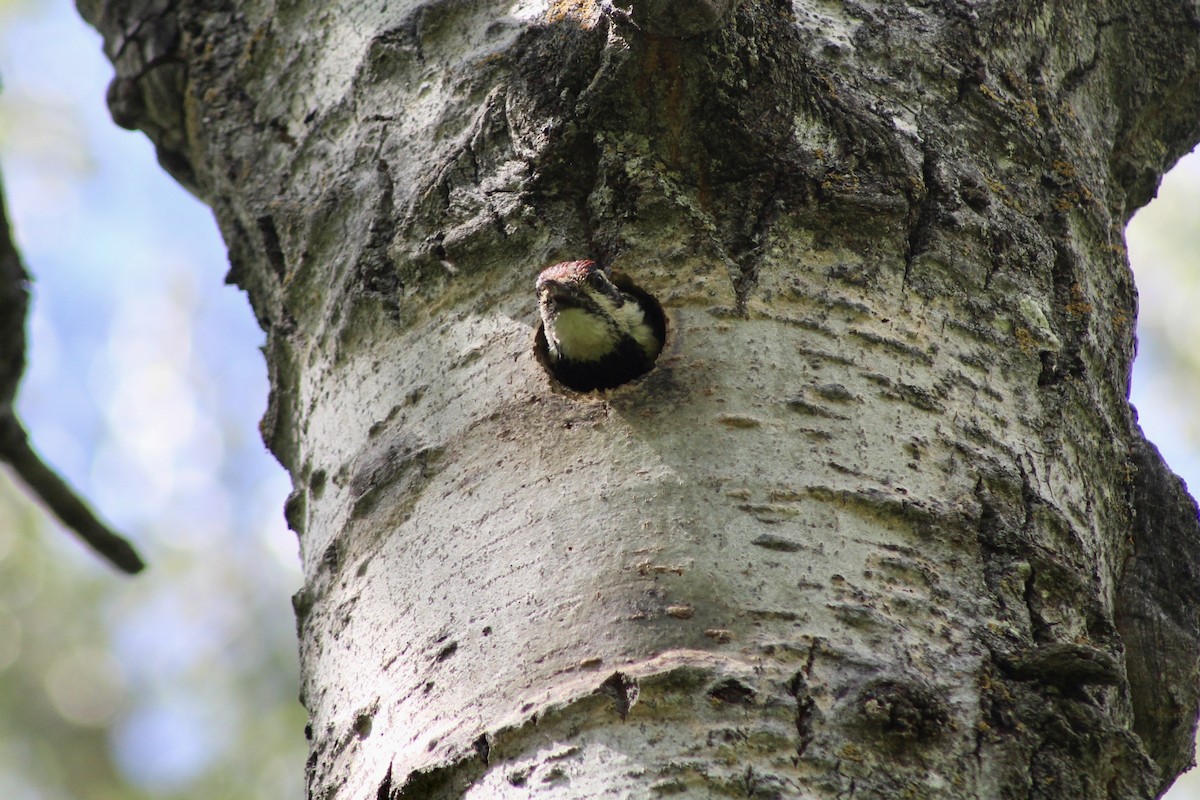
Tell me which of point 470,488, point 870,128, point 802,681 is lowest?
point 802,681

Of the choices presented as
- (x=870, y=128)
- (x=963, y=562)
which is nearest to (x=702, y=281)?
(x=870, y=128)

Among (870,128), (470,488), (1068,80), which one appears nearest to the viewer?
(470,488)

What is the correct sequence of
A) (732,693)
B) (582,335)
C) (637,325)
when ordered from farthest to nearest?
(582,335), (637,325), (732,693)

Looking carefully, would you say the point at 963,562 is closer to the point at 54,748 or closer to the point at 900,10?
the point at 900,10

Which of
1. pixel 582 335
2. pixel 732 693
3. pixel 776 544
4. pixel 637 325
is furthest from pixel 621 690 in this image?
pixel 582 335

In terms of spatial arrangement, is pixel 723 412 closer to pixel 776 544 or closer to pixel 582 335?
pixel 776 544

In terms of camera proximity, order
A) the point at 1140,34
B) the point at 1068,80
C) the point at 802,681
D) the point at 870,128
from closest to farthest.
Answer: the point at 802,681, the point at 870,128, the point at 1068,80, the point at 1140,34

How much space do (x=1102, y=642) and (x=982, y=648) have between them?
1.14 ft

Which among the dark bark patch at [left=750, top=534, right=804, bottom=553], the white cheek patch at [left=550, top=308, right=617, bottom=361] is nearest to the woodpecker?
the white cheek patch at [left=550, top=308, right=617, bottom=361]

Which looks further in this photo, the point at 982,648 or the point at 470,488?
the point at 470,488

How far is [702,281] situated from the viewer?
2.32m

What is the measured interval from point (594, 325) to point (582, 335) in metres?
0.21

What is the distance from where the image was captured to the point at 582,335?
294 centimetres

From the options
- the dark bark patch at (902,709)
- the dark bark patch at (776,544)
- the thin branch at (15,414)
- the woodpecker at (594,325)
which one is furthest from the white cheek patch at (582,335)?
the thin branch at (15,414)
